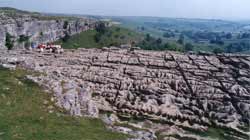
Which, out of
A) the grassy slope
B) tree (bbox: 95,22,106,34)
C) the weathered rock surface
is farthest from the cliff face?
Result: the weathered rock surface

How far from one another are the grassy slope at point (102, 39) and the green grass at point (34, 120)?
9218 cm

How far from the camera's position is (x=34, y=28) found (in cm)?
13862

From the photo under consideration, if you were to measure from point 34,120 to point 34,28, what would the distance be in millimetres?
102782

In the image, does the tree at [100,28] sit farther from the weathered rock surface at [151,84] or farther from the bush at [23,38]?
the weathered rock surface at [151,84]

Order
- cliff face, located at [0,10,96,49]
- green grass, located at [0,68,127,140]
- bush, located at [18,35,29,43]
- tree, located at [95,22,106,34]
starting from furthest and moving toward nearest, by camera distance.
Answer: tree, located at [95,22,106,34], bush, located at [18,35,29,43], cliff face, located at [0,10,96,49], green grass, located at [0,68,127,140]

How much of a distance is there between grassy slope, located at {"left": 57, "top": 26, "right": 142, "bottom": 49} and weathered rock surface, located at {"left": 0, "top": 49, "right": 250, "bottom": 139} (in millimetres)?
71787

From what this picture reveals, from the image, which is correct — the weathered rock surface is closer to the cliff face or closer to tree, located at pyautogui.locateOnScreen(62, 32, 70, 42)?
the cliff face

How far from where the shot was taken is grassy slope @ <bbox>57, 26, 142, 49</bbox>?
490 feet

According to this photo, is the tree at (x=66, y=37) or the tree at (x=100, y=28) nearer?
the tree at (x=66, y=37)

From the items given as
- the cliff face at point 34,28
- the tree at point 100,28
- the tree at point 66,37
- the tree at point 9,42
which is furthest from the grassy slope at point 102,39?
the tree at point 9,42

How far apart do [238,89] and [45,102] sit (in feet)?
102

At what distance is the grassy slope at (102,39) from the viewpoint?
490ft

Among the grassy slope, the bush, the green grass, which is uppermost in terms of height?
the green grass

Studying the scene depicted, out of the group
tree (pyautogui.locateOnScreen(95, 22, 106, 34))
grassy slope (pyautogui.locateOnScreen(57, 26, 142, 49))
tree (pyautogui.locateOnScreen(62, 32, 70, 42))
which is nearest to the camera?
grassy slope (pyautogui.locateOnScreen(57, 26, 142, 49))
